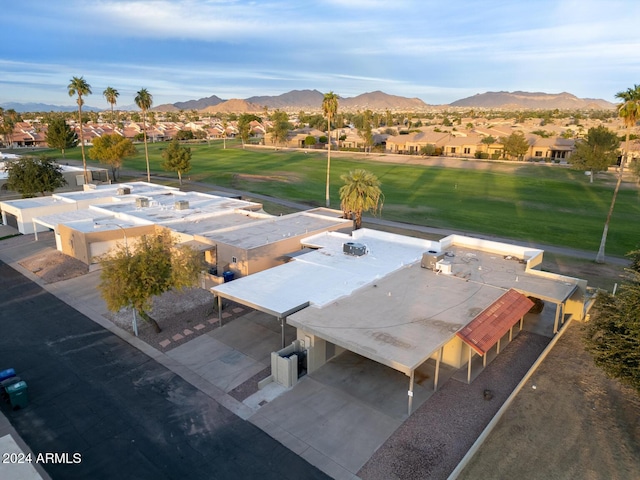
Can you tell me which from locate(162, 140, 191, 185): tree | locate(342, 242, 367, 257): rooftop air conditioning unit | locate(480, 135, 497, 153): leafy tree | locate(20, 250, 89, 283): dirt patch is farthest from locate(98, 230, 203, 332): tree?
locate(480, 135, 497, 153): leafy tree

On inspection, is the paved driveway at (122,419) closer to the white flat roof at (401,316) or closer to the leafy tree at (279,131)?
the white flat roof at (401,316)

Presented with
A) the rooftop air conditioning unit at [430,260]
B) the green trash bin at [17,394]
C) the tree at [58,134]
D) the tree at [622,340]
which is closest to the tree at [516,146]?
the rooftop air conditioning unit at [430,260]

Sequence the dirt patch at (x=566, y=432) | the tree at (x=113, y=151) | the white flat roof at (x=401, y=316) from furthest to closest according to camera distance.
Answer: the tree at (x=113, y=151)
the white flat roof at (x=401, y=316)
the dirt patch at (x=566, y=432)

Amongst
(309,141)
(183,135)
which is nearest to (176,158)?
(309,141)

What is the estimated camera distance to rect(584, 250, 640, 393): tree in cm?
1791

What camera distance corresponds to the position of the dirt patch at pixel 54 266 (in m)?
35.2

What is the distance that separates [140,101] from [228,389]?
6123 cm

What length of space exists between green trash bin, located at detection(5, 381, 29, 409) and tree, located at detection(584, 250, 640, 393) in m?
24.8

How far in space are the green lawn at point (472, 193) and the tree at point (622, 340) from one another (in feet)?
91.8

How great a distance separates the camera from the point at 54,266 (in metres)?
37.2

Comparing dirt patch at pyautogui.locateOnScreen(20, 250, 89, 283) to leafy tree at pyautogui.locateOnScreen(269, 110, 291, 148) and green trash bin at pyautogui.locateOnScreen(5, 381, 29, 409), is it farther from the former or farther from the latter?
leafy tree at pyautogui.locateOnScreen(269, 110, 291, 148)

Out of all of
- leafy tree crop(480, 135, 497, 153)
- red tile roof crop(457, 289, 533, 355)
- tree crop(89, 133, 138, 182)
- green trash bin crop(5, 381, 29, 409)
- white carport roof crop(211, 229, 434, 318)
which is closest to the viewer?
green trash bin crop(5, 381, 29, 409)

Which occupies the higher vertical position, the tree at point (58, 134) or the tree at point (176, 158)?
the tree at point (58, 134)

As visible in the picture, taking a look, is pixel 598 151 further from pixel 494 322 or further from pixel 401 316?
pixel 401 316
